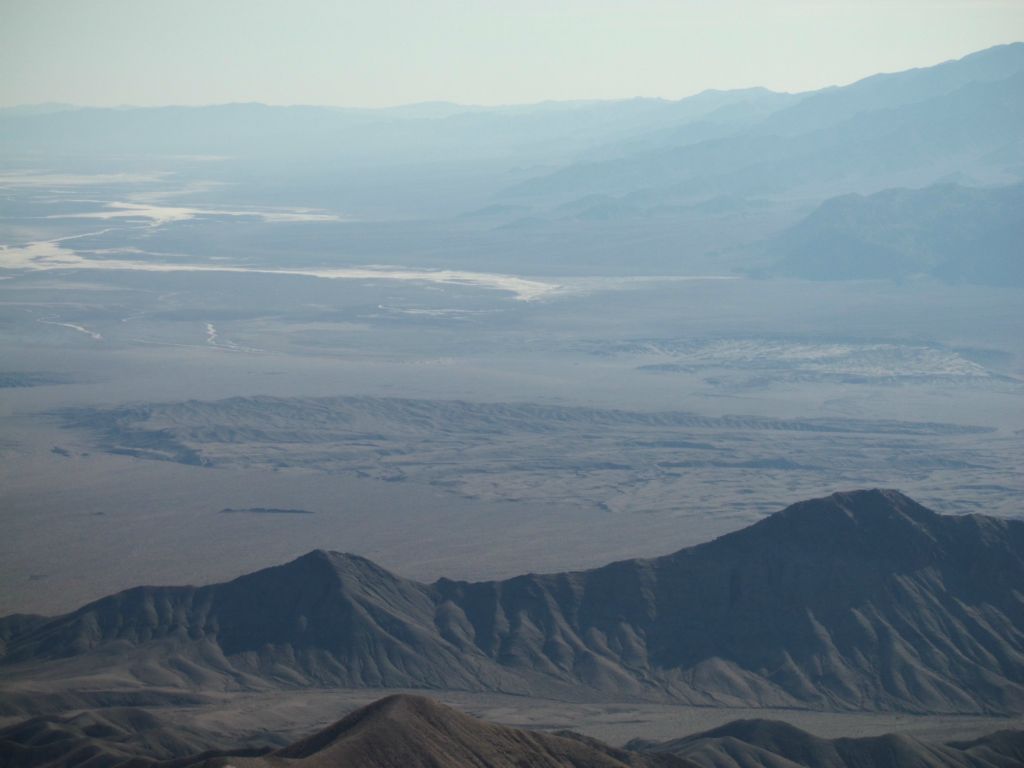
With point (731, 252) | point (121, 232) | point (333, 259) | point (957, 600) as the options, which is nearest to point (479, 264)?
point (333, 259)

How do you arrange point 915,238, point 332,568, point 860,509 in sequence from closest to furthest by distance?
point 332,568
point 860,509
point 915,238

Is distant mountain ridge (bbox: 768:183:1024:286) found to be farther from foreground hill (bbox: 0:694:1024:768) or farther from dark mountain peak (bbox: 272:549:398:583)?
foreground hill (bbox: 0:694:1024:768)

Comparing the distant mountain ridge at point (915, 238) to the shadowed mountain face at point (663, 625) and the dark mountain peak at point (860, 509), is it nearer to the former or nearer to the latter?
the dark mountain peak at point (860, 509)

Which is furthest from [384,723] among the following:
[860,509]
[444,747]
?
[860,509]

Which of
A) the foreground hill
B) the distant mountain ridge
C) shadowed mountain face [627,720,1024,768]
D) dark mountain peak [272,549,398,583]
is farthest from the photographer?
the distant mountain ridge

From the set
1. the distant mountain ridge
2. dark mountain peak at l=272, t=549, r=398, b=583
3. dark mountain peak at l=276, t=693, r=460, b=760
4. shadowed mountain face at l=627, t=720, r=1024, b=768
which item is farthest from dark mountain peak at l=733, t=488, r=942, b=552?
the distant mountain ridge

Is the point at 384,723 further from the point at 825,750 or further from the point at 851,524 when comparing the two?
the point at 851,524
